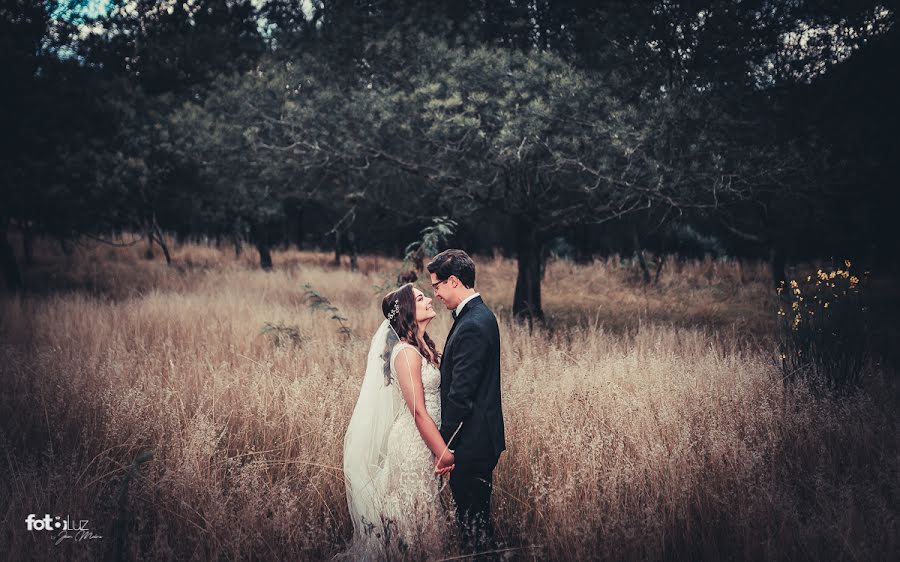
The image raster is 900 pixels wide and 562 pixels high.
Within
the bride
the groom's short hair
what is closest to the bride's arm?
the bride

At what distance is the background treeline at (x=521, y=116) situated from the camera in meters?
8.48

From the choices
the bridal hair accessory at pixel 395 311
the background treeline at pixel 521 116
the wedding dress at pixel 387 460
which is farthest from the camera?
the background treeline at pixel 521 116

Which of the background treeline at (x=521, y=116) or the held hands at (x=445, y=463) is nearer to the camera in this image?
the held hands at (x=445, y=463)

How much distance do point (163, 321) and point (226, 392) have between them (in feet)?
14.6

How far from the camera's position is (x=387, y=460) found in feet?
10.1

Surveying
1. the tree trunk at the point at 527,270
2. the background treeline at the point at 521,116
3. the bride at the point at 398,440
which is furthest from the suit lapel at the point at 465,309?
the tree trunk at the point at 527,270

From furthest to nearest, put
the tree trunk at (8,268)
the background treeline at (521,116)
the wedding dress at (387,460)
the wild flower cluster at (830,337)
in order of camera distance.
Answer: the tree trunk at (8,268) → the background treeline at (521,116) → the wild flower cluster at (830,337) → the wedding dress at (387,460)

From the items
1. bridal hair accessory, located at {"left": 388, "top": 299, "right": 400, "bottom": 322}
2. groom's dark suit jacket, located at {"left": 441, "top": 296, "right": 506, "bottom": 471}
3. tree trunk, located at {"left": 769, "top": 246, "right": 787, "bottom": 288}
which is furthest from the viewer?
tree trunk, located at {"left": 769, "top": 246, "right": 787, "bottom": 288}

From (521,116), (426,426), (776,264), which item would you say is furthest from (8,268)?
(776,264)

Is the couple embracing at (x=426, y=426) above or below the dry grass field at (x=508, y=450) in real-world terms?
above

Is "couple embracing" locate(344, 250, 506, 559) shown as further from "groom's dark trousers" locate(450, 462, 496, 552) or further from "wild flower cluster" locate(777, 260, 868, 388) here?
"wild flower cluster" locate(777, 260, 868, 388)

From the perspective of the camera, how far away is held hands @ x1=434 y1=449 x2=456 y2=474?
2869 millimetres

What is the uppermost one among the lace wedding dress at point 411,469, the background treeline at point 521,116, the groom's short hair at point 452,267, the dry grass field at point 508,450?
the background treeline at point 521,116

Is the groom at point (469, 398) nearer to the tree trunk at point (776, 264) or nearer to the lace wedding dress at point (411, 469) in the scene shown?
Result: the lace wedding dress at point (411, 469)
